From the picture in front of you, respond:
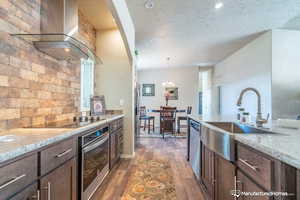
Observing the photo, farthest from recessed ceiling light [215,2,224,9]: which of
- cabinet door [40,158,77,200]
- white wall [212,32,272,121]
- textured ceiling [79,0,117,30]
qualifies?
cabinet door [40,158,77,200]

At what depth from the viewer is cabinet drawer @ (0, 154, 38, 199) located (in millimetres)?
790

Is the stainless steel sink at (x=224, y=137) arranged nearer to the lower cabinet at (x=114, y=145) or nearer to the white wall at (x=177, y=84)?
the lower cabinet at (x=114, y=145)

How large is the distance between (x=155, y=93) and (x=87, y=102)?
5225 mm

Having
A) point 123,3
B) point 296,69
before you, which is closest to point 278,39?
point 296,69

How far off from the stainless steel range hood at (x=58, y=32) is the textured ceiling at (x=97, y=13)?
61 cm

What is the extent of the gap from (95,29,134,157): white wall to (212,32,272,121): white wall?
2111mm

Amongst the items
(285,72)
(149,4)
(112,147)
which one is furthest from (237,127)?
(285,72)

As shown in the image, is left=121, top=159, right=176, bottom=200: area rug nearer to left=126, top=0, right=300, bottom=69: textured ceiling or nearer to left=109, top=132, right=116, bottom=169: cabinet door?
left=109, top=132, right=116, bottom=169: cabinet door

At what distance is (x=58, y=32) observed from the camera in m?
1.84

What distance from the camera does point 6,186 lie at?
2.61 ft

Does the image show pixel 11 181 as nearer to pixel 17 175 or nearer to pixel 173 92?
pixel 17 175

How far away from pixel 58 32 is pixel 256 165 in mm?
2217

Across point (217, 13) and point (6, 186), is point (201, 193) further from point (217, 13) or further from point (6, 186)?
point (217, 13)

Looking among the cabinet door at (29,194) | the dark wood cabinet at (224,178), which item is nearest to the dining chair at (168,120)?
the dark wood cabinet at (224,178)
